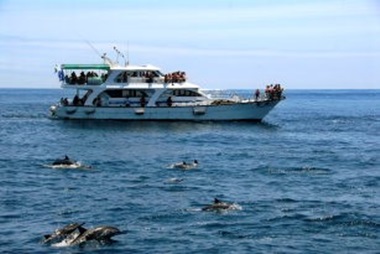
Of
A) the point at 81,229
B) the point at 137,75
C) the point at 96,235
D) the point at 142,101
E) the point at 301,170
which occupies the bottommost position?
the point at 301,170

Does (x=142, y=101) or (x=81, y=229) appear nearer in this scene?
(x=81, y=229)

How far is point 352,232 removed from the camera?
2717cm

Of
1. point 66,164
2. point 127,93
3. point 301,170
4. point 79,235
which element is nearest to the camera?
point 79,235

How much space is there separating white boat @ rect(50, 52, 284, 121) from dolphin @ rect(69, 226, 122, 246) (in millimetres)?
48958

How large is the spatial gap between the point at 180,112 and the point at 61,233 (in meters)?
49.4

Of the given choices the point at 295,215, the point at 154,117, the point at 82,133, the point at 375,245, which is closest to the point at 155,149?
the point at 82,133

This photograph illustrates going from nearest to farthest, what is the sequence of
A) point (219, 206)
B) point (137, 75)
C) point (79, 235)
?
point (79, 235) < point (219, 206) < point (137, 75)

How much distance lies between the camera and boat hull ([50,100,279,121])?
2955 inches

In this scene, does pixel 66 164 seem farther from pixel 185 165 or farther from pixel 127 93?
pixel 127 93

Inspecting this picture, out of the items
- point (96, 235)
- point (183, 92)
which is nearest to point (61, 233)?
point (96, 235)

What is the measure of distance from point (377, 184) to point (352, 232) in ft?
38.6

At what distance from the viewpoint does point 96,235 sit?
25531 millimetres

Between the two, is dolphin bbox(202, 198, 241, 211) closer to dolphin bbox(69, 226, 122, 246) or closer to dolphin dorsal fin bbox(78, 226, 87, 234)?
dolphin bbox(69, 226, 122, 246)

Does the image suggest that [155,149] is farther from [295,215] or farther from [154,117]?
[295,215]
